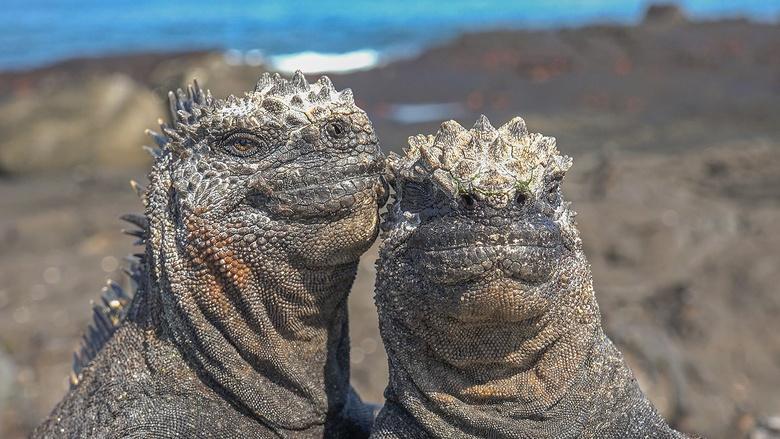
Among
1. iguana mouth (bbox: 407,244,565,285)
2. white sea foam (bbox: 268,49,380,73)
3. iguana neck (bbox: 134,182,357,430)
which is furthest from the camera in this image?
white sea foam (bbox: 268,49,380,73)

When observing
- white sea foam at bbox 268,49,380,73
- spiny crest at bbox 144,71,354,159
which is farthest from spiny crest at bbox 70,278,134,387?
white sea foam at bbox 268,49,380,73

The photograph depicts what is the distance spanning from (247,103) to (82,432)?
1.39 meters

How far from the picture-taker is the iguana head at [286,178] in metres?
3.49

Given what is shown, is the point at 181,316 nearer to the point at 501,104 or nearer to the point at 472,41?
the point at 501,104

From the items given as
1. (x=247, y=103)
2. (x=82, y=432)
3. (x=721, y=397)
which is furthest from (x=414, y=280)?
(x=721, y=397)

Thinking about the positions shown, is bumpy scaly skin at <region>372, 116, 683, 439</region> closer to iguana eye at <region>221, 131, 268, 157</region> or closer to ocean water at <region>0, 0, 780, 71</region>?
iguana eye at <region>221, 131, 268, 157</region>

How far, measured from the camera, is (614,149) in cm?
1730

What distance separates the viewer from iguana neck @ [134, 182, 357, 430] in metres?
3.58

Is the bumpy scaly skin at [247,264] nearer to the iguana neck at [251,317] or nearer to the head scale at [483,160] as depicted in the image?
the iguana neck at [251,317]

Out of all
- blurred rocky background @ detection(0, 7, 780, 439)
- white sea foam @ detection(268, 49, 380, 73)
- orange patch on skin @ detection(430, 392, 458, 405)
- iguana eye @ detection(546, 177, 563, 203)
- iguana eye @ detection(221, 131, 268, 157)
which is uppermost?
white sea foam @ detection(268, 49, 380, 73)

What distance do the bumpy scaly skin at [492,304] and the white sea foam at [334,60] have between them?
2392 cm

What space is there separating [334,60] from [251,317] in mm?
29136

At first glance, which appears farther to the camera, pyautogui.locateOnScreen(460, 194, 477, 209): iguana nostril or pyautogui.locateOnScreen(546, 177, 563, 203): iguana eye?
pyautogui.locateOnScreen(546, 177, 563, 203): iguana eye

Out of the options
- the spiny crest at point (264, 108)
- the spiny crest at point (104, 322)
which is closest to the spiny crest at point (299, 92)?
the spiny crest at point (264, 108)
